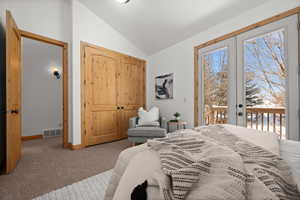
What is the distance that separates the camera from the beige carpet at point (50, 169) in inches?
62.6

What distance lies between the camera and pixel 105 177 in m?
1.83

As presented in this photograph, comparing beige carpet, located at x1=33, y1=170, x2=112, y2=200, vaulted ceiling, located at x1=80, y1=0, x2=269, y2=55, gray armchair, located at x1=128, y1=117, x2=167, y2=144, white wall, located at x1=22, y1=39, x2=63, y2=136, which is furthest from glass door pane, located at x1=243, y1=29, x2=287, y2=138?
white wall, located at x1=22, y1=39, x2=63, y2=136

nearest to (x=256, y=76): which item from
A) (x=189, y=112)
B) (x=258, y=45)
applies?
(x=258, y=45)

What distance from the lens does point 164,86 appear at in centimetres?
400

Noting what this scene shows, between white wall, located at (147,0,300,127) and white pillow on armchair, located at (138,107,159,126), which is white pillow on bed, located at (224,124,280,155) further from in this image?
white pillow on armchair, located at (138,107,159,126)

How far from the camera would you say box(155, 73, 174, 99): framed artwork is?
12.6ft

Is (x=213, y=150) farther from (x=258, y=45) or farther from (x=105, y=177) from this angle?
(x=258, y=45)

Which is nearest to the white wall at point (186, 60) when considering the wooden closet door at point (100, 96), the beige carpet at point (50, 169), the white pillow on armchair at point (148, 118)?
the white pillow on armchair at point (148, 118)

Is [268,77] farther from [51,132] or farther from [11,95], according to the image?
[51,132]

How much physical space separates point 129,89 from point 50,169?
8.37ft

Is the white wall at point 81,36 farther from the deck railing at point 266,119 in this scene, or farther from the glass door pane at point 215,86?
the deck railing at point 266,119

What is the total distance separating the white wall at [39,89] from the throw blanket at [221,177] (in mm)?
4711

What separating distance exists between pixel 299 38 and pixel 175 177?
2660 mm

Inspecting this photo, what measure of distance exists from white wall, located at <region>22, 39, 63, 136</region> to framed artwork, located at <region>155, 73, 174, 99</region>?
3121mm
